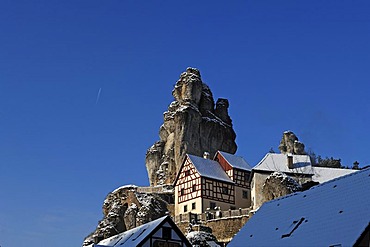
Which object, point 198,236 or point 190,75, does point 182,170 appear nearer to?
point 198,236

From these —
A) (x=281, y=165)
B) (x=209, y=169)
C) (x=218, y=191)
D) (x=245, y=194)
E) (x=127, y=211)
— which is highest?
(x=209, y=169)

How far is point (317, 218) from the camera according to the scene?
86.5ft

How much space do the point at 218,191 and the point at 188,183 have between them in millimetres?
3803

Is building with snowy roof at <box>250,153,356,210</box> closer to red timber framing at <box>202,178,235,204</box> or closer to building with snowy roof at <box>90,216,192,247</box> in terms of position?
red timber framing at <box>202,178,235,204</box>

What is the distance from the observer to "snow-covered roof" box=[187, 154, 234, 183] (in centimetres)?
6669

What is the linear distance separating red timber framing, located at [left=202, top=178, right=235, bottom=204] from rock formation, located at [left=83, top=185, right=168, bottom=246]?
19.7 feet

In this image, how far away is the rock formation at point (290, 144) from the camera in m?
90.2

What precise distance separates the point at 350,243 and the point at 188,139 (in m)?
62.2

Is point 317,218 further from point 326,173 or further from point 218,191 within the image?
point 218,191

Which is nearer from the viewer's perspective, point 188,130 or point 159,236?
point 159,236

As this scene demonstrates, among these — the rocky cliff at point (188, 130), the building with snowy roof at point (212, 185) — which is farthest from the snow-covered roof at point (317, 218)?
the rocky cliff at point (188, 130)

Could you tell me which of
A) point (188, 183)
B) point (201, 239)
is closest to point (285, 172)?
point (188, 183)

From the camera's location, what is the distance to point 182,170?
69500mm

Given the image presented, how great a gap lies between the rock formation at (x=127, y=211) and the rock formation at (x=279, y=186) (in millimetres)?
16067
